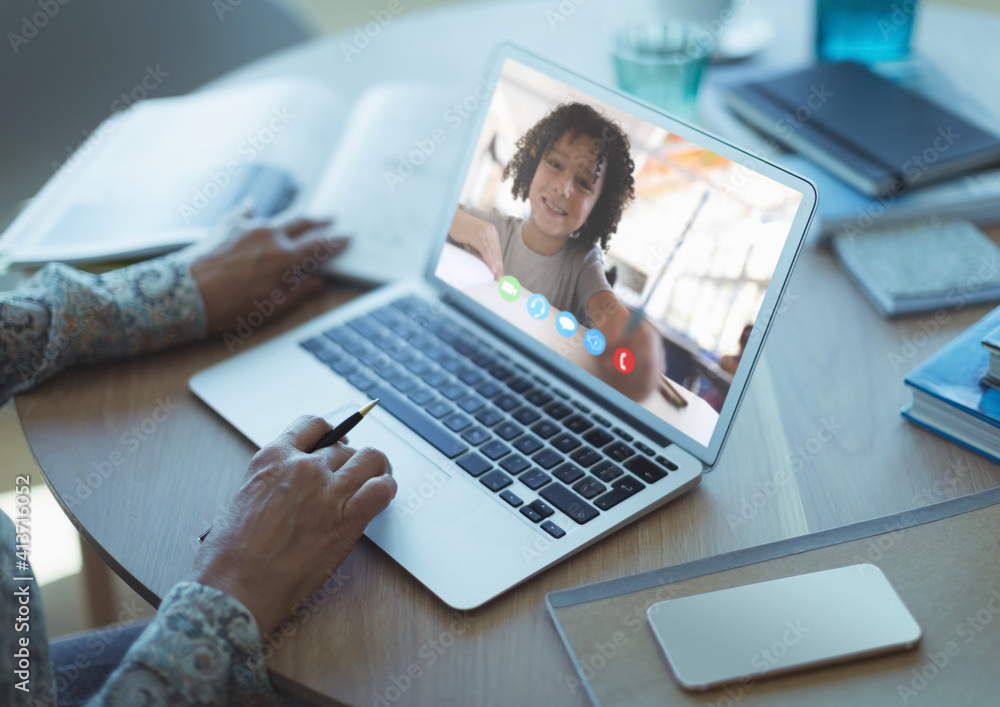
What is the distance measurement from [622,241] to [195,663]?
1.70 feet

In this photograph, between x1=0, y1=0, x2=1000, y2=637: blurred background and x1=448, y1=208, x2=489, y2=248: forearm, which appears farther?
x1=448, y1=208, x2=489, y2=248: forearm

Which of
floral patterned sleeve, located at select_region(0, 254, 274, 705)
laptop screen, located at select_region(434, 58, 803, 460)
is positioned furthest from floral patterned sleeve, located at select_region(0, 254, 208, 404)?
laptop screen, located at select_region(434, 58, 803, 460)

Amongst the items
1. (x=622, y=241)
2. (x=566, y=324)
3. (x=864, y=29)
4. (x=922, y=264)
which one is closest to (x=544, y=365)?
(x=566, y=324)

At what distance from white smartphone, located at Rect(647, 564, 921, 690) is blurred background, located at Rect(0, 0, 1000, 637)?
0.22 meters

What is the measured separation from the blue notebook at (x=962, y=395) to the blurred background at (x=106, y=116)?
22cm

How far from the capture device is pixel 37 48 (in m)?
1.12

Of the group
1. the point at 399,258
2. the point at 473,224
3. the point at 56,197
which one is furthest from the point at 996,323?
the point at 56,197

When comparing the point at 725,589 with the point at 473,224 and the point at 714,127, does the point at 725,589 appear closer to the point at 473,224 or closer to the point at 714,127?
the point at 473,224

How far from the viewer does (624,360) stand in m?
0.80

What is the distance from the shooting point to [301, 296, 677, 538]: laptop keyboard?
0.73 metres

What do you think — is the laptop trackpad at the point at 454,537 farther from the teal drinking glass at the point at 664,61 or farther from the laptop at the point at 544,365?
the teal drinking glass at the point at 664,61

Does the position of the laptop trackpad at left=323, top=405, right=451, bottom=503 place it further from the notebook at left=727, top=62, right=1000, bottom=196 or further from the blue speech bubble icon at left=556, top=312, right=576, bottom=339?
the notebook at left=727, top=62, right=1000, bottom=196

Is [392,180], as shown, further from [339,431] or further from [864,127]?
[864,127]

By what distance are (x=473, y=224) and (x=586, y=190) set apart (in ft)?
0.51
